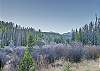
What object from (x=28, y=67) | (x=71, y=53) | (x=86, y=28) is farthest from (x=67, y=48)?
(x=86, y=28)

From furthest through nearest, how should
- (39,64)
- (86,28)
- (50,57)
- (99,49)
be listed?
1. (86,28)
2. (99,49)
3. (50,57)
4. (39,64)

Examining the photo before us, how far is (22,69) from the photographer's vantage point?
8023 mm

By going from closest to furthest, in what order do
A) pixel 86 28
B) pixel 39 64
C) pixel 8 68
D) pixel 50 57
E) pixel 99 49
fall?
pixel 8 68 < pixel 39 64 < pixel 50 57 < pixel 99 49 < pixel 86 28

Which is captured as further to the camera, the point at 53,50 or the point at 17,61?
the point at 53,50

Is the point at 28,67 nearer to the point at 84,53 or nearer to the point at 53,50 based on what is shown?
the point at 53,50

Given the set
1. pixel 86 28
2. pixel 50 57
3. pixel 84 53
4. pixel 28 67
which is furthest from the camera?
pixel 86 28

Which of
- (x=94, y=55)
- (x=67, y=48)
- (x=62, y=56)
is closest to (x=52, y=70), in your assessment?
(x=62, y=56)

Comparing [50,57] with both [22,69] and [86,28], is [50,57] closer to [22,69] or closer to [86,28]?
[22,69]

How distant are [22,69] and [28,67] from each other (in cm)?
23

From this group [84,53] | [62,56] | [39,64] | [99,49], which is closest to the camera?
[39,64]

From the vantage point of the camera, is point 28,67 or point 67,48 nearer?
point 28,67

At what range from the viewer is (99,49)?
20.3 metres

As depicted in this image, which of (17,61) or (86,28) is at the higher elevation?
(86,28)

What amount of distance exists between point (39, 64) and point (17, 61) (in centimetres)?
119
